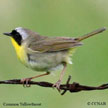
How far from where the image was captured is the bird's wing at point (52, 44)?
27.0 feet

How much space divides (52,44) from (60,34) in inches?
122

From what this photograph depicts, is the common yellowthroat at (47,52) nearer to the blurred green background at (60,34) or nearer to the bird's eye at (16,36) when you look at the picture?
the bird's eye at (16,36)

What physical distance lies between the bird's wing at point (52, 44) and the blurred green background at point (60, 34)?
1.13 m

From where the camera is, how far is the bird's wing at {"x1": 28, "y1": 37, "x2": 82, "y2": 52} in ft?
27.0


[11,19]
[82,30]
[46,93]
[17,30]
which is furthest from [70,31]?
[17,30]

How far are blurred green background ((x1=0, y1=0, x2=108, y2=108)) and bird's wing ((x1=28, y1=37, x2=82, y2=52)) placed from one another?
1131mm

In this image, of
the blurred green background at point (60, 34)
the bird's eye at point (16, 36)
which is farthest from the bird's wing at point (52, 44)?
the blurred green background at point (60, 34)

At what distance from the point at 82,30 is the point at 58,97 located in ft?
7.45

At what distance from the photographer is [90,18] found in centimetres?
1202

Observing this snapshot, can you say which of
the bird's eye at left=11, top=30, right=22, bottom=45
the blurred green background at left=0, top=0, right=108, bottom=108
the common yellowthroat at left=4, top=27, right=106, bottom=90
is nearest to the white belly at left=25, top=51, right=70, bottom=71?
the common yellowthroat at left=4, top=27, right=106, bottom=90

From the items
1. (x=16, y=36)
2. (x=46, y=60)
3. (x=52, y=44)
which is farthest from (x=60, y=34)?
(x=46, y=60)

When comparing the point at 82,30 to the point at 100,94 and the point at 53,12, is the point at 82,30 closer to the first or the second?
the point at 53,12

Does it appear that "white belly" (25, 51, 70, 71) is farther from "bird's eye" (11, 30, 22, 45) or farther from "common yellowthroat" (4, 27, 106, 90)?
"bird's eye" (11, 30, 22, 45)

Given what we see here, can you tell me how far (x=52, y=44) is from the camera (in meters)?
8.36
